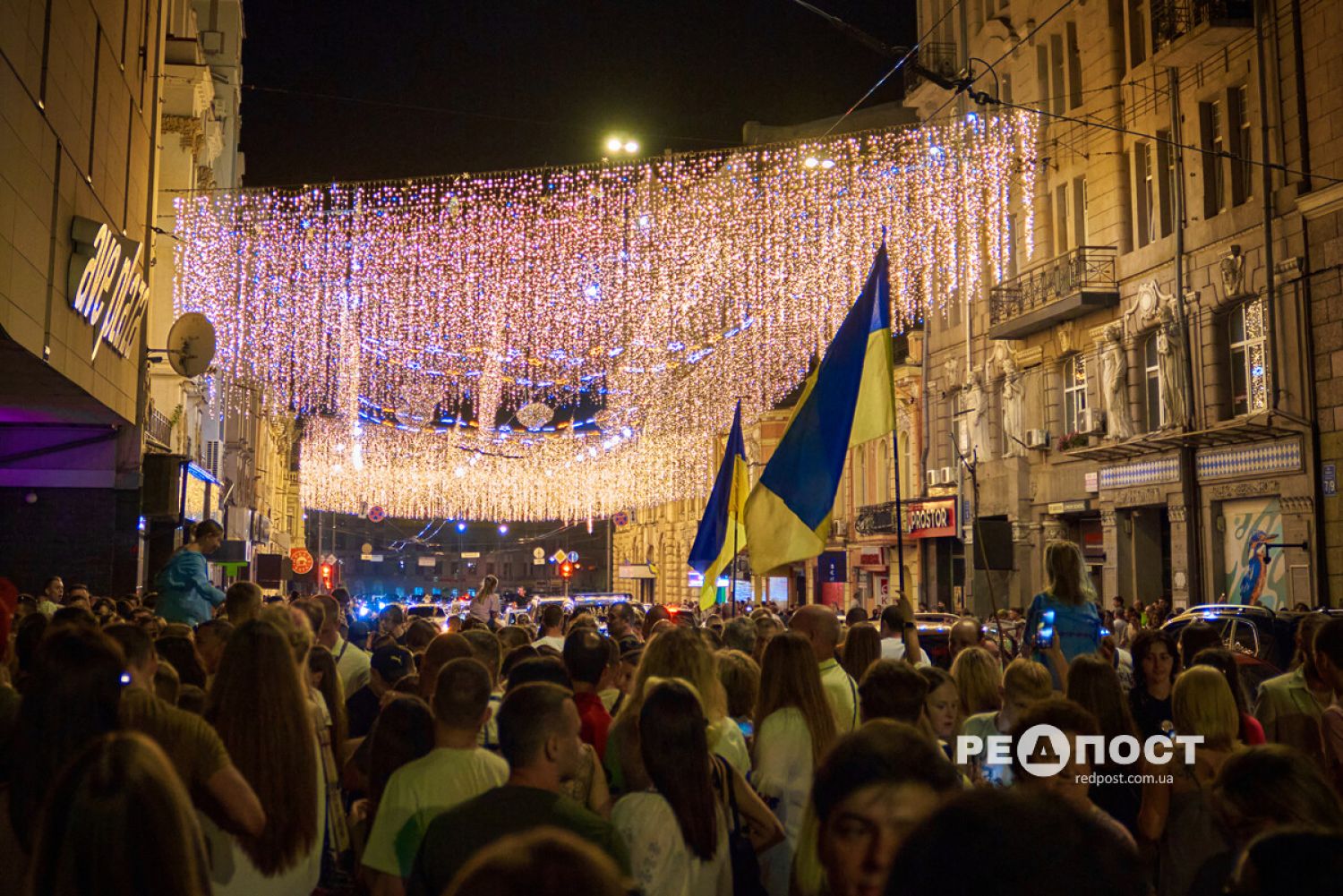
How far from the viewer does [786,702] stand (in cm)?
610

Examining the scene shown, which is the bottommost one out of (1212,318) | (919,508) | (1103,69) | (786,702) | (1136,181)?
(786,702)

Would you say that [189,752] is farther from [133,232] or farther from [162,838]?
[133,232]

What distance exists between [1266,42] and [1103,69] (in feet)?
17.2

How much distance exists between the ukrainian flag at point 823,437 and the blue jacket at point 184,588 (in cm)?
482

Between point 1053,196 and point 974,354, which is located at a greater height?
point 1053,196

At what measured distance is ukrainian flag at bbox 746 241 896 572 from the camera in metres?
10.7

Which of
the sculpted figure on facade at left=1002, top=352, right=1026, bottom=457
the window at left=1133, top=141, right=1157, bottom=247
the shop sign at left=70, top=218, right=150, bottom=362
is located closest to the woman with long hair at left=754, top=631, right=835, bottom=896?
the shop sign at left=70, top=218, right=150, bottom=362

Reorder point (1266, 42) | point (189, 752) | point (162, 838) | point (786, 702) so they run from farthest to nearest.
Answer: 1. point (1266, 42)
2. point (786, 702)
3. point (189, 752)
4. point (162, 838)

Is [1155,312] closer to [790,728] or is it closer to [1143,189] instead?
[1143,189]

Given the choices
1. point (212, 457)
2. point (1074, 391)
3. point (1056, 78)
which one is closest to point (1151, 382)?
point (1074, 391)

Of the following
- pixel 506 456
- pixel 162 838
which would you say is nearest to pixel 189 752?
pixel 162 838

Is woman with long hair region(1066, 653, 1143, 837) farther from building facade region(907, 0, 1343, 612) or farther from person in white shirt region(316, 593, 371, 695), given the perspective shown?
building facade region(907, 0, 1343, 612)

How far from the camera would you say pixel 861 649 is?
336 inches

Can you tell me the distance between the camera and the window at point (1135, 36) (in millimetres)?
29094
